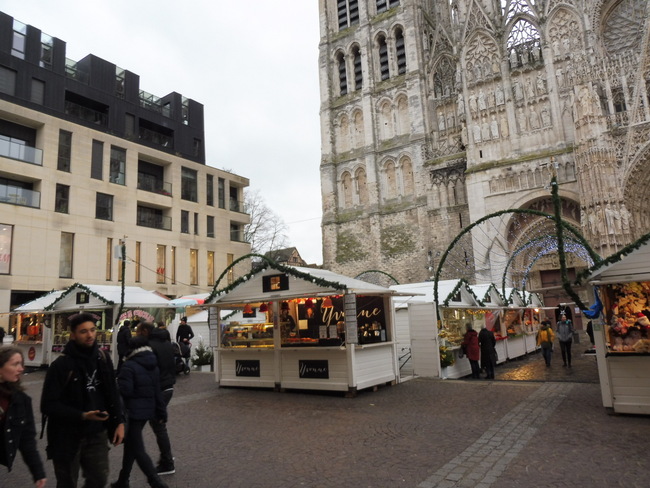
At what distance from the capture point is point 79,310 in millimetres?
17109

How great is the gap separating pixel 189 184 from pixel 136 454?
102 feet

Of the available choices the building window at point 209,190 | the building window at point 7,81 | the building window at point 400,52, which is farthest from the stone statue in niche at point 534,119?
the building window at point 7,81

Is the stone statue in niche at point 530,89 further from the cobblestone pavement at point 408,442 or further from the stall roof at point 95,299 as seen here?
the stall roof at point 95,299

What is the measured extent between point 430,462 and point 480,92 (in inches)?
1209

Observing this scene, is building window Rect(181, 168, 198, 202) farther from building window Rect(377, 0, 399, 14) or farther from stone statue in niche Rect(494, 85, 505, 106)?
building window Rect(377, 0, 399, 14)

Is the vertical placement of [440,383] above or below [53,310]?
below

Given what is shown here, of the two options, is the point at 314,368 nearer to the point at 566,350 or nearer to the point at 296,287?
the point at 296,287

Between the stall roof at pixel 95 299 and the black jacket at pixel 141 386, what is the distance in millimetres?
12817

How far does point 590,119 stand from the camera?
25.2 m

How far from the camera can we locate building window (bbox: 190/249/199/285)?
32.5 metres

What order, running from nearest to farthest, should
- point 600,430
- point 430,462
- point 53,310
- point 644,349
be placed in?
point 430,462 → point 600,430 → point 644,349 → point 53,310

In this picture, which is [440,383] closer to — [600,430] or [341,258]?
[600,430]

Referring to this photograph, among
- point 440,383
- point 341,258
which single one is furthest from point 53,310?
point 341,258

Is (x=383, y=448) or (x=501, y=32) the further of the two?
(x=501, y=32)
